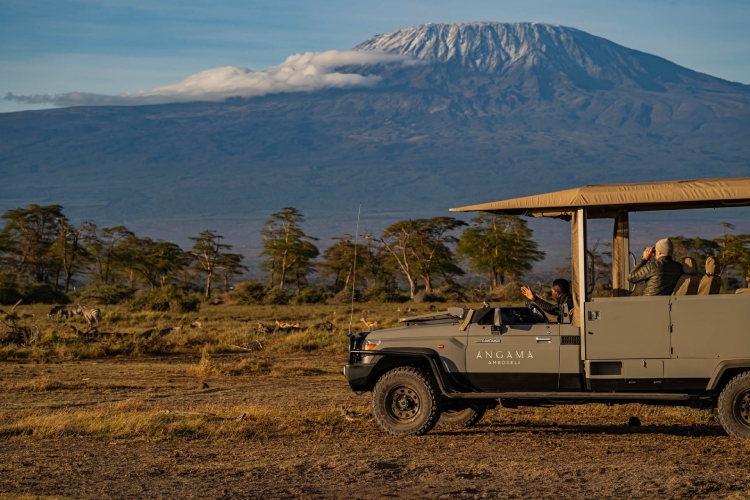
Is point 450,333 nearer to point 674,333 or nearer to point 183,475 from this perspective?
point 674,333

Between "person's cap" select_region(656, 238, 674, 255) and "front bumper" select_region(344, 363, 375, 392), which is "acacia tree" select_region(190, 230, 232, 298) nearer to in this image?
"front bumper" select_region(344, 363, 375, 392)

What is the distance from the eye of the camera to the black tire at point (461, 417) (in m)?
13.3

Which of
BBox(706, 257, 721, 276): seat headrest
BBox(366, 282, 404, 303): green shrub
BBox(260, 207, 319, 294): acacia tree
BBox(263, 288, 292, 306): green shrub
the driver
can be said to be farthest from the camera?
BBox(260, 207, 319, 294): acacia tree

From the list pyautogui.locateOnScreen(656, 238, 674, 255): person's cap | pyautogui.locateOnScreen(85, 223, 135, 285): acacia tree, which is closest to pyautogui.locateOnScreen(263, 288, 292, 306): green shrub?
pyautogui.locateOnScreen(85, 223, 135, 285): acacia tree

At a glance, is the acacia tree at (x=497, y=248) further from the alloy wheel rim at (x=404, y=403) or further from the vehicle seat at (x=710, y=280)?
the vehicle seat at (x=710, y=280)

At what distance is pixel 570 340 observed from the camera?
38.5 feet

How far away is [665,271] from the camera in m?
11.9

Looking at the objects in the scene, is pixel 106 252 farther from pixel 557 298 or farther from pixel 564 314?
pixel 564 314

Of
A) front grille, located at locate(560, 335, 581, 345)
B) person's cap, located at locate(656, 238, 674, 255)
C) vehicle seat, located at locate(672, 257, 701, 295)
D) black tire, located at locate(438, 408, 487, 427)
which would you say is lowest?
black tire, located at locate(438, 408, 487, 427)

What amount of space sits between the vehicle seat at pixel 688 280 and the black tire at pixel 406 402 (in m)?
2.86

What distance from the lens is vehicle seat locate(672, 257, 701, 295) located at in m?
11.9

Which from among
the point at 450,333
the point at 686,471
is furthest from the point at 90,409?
the point at 686,471

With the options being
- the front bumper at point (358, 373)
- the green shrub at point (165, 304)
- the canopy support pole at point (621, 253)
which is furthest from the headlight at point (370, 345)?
the green shrub at point (165, 304)

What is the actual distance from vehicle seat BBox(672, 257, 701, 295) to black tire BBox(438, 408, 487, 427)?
2836mm
